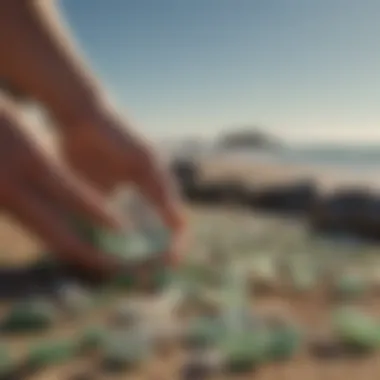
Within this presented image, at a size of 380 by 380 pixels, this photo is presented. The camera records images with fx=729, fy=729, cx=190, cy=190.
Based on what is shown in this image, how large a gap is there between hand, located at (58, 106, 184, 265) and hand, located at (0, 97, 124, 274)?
0.37ft

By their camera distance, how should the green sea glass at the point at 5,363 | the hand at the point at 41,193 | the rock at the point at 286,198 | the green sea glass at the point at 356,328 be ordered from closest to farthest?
the green sea glass at the point at 5,363
the green sea glass at the point at 356,328
the hand at the point at 41,193
the rock at the point at 286,198

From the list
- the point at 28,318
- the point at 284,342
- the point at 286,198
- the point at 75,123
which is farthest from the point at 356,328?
the point at 286,198

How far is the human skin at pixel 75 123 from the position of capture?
3.15 ft

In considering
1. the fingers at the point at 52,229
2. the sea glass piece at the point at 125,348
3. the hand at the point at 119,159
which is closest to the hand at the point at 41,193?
the fingers at the point at 52,229

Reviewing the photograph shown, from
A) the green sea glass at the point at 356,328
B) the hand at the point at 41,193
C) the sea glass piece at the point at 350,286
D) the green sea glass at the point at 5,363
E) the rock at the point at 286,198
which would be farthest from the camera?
the rock at the point at 286,198

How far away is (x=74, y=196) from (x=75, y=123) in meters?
0.20

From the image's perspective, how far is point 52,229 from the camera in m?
Answer: 0.93

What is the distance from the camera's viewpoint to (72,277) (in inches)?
38.9

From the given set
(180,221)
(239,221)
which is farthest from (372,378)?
(239,221)

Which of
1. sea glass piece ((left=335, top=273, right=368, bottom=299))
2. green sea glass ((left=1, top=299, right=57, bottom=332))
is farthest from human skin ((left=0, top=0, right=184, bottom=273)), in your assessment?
sea glass piece ((left=335, top=273, right=368, bottom=299))

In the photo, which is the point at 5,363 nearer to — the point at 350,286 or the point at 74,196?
the point at 74,196

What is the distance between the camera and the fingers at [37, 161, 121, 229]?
0.90 m

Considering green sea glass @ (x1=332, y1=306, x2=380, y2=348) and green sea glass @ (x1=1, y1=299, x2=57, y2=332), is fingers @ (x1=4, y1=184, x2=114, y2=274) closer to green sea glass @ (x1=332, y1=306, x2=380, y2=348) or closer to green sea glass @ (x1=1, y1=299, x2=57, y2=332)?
green sea glass @ (x1=1, y1=299, x2=57, y2=332)

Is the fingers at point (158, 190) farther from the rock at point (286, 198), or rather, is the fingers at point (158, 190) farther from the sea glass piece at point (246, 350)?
the rock at point (286, 198)
